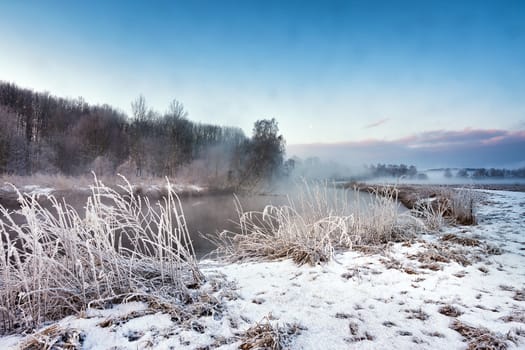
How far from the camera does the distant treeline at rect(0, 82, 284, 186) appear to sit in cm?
2417

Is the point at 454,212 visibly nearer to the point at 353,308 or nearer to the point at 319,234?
the point at 319,234

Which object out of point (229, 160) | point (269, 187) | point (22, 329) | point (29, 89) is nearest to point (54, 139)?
point (29, 89)

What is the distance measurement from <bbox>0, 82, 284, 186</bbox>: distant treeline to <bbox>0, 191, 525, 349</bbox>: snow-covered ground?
22.5 meters

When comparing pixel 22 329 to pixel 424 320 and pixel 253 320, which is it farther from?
pixel 424 320

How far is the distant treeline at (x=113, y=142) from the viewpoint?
24.2 m

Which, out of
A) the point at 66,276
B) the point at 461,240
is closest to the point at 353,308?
the point at 66,276

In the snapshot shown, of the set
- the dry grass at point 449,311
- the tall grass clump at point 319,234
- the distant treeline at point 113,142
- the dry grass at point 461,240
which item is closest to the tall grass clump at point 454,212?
the tall grass clump at point 319,234

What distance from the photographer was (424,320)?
5.20ft

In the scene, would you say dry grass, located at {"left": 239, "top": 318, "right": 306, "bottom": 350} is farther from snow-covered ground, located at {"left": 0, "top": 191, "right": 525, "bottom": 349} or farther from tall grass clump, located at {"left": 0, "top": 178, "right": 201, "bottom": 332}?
tall grass clump, located at {"left": 0, "top": 178, "right": 201, "bottom": 332}

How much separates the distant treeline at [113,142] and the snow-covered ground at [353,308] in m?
22.5

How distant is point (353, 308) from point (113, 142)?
3279 cm

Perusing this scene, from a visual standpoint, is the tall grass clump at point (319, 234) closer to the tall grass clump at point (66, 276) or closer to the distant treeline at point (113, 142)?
the tall grass clump at point (66, 276)

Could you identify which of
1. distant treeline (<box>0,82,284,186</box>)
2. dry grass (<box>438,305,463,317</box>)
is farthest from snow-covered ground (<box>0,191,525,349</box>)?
distant treeline (<box>0,82,284,186</box>)

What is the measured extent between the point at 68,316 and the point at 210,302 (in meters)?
0.91
